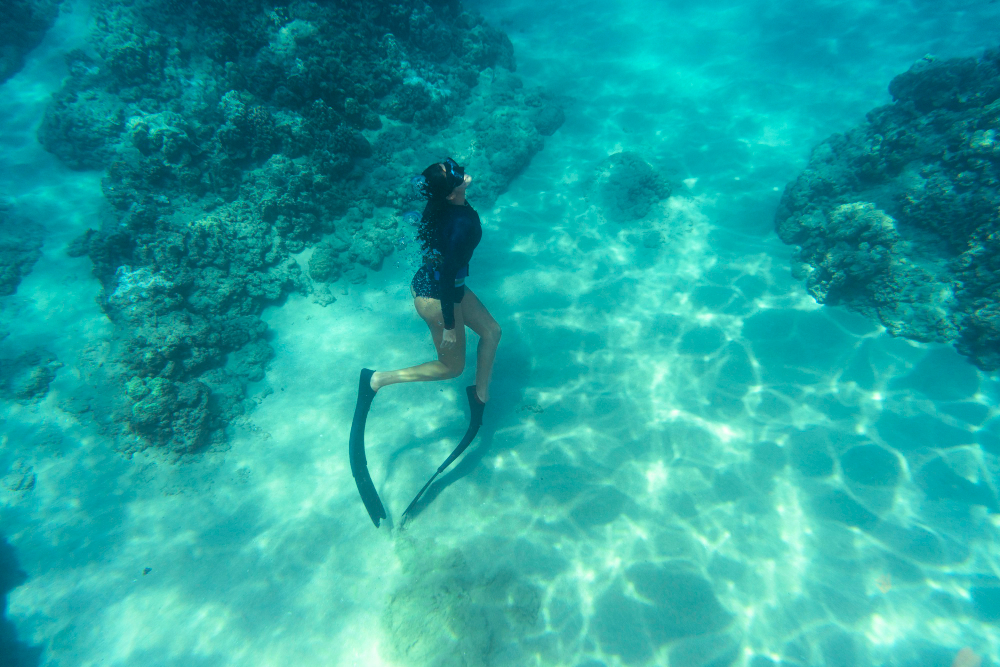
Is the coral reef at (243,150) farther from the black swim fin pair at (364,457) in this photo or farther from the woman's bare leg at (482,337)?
the woman's bare leg at (482,337)

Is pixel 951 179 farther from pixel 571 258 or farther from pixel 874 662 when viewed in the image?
pixel 874 662

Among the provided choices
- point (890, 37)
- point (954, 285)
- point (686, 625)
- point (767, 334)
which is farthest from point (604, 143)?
point (890, 37)

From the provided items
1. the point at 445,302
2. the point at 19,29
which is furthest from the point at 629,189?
the point at 19,29

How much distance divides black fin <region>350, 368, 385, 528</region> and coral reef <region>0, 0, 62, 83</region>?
54.0 feet

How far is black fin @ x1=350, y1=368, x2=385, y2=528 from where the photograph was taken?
4820 mm

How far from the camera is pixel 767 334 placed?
270 inches

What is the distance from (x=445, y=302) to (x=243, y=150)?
761 centimetres

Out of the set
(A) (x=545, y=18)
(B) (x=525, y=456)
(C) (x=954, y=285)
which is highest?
(A) (x=545, y=18)

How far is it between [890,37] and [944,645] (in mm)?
18554

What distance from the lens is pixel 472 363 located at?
668 centimetres

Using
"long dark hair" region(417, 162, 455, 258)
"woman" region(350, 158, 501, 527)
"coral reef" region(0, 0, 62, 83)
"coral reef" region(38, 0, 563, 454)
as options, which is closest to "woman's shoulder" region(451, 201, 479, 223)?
"woman" region(350, 158, 501, 527)

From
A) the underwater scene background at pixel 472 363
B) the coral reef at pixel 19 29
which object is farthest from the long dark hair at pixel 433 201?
the coral reef at pixel 19 29

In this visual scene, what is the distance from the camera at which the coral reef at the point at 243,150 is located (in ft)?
21.9

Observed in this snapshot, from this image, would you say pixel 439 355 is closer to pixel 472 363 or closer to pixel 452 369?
pixel 452 369
